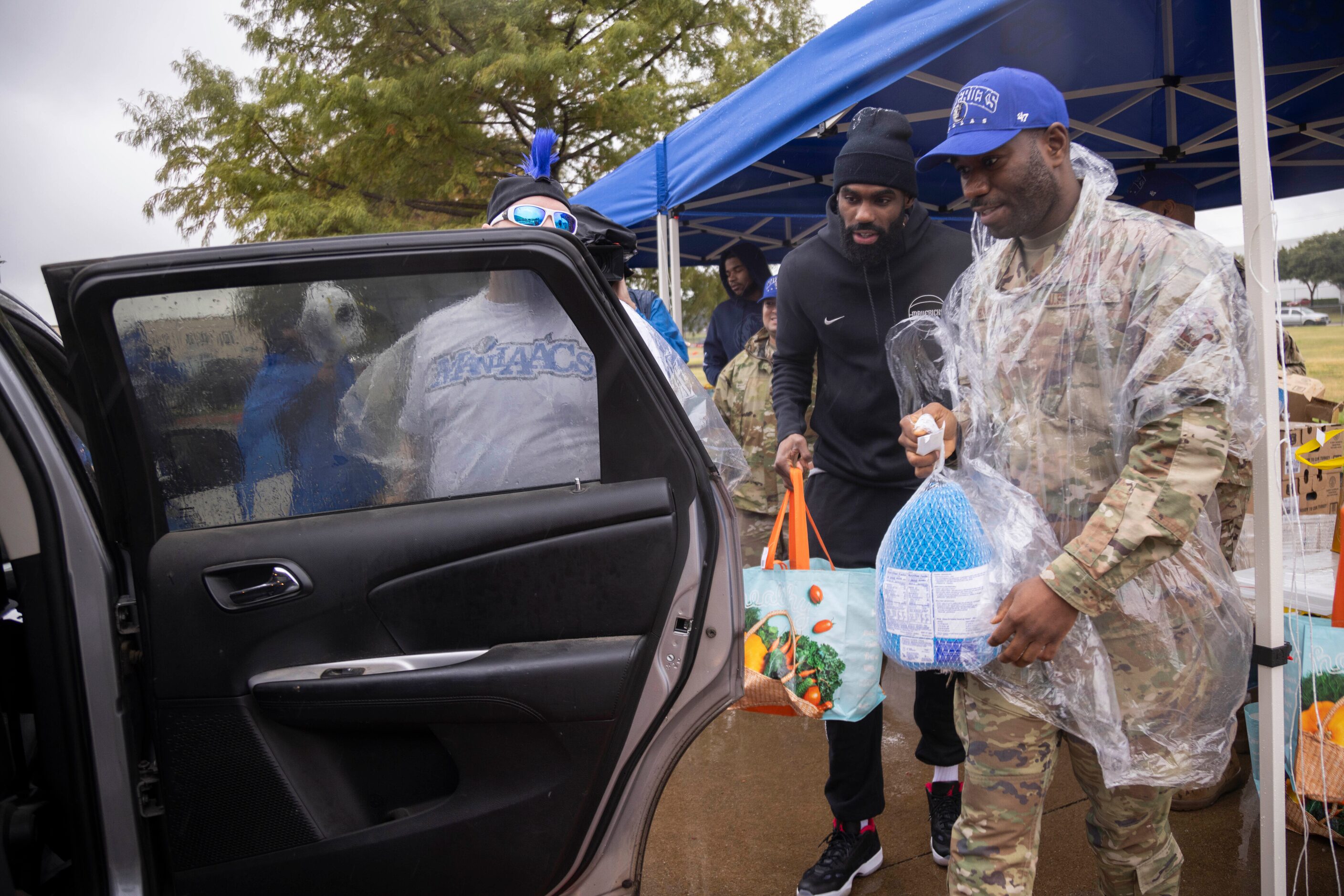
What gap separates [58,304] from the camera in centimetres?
151

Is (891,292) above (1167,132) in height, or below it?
below

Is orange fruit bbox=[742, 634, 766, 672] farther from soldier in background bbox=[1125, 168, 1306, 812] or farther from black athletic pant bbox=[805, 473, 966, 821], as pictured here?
soldier in background bbox=[1125, 168, 1306, 812]

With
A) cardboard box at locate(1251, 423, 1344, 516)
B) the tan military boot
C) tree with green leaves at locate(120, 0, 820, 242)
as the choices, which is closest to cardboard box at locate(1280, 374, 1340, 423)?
cardboard box at locate(1251, 423, 1344, 516)

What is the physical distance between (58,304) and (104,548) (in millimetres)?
401

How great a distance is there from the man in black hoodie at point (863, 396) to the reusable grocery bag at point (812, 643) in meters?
0.49

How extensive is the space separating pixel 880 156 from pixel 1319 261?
94.4 inches

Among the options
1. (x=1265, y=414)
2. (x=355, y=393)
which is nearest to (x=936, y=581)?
(x=1265, y=414)

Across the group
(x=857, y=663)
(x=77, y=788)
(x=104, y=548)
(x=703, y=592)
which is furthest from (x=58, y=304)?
(x=857, y=663)

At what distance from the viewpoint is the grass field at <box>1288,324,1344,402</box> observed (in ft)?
12.2

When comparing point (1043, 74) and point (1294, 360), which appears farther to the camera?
point (1043, 74)

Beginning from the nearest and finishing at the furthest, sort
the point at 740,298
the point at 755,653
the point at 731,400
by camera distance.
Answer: the point at 755,653 < the point at 731,400 < the point at 740,298

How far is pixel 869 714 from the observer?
8.32ft

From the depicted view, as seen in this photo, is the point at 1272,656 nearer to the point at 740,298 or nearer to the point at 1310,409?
the point at 1310,409

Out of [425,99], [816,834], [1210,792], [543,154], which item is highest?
[425,99]
